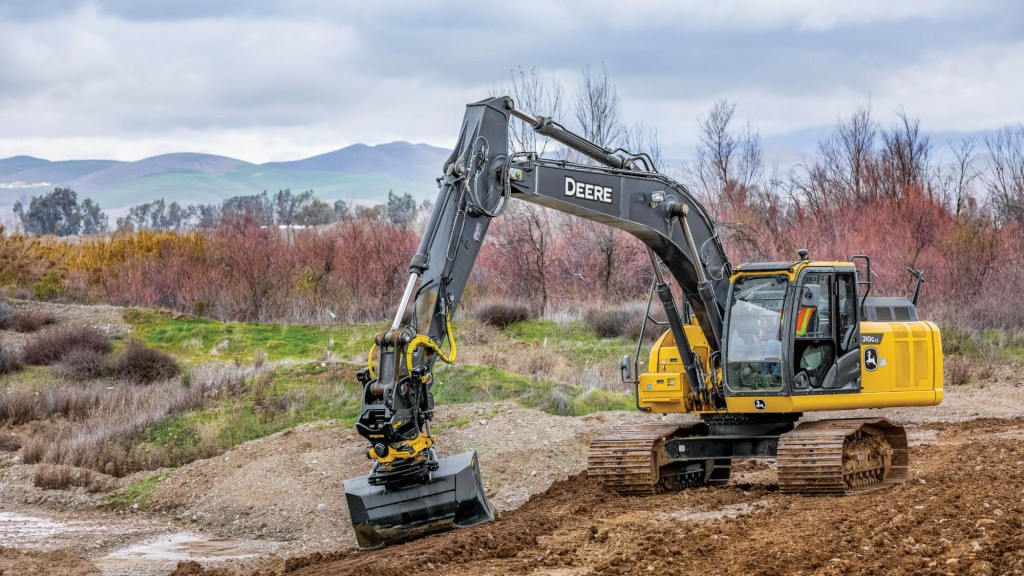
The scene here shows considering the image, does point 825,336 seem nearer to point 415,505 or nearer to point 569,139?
point 569,139

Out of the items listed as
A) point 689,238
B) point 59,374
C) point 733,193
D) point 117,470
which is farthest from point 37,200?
point 689,238

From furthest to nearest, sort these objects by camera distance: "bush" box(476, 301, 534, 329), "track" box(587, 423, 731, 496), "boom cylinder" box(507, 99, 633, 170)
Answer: "bush" box(476, 301, 534, 329) < "track" box(587, 423, 731, 496) < "boom cylinder" box(507, 99, 633, 170)

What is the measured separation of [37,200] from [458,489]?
109096mm

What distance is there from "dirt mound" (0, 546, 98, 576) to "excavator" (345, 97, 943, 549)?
3.18 m

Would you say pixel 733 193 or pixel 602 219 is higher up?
pixel 733 193

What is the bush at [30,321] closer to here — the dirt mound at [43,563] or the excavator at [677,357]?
the dirt mound at [43,563]

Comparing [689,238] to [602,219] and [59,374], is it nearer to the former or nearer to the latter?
[602,219]

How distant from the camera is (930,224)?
3297cm

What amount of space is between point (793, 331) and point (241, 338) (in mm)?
18549

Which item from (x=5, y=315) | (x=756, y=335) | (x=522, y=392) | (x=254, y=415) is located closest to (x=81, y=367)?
(x=254, y=415)

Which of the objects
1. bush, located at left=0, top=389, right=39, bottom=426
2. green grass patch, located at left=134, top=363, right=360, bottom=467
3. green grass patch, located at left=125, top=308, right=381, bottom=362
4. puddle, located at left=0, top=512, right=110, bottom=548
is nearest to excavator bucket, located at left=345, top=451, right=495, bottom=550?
puddle, located at left=0, top=512, right=110, bottom=548

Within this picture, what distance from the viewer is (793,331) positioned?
1177 cm

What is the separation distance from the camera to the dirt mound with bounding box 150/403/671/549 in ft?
46.3

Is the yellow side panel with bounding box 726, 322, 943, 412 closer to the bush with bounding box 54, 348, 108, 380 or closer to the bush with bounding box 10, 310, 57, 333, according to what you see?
the bush with bounding box 54, 348, 108, 380
